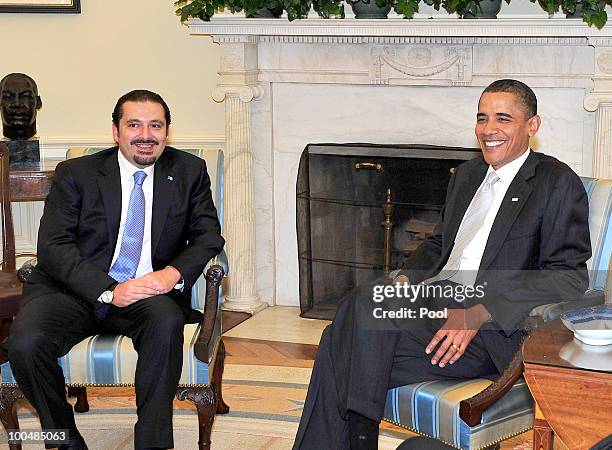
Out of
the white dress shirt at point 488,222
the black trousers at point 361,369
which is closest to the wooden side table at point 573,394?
the black trousers at point 361,369

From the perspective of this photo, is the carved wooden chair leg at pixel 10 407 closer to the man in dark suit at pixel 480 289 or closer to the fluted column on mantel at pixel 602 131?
the man in dark suit at pixel 480 289

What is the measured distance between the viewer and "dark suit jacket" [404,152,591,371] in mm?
3182

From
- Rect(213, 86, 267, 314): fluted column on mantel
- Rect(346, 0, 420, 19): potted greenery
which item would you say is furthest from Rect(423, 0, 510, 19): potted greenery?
Rect(213, 86, 267, 314): fluted column on mantel

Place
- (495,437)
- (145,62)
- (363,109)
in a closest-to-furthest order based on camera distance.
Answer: (495,437), (363,109), (145,62)

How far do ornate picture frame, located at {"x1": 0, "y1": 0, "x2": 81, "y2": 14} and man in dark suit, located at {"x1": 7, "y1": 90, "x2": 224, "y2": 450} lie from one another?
220cm

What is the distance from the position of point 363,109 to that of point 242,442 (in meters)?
2.18

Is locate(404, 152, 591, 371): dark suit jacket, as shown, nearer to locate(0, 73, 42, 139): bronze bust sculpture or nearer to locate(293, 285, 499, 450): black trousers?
locate(293, 285, 499, 450): black trousers

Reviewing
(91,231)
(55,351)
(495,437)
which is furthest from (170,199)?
(495,437)

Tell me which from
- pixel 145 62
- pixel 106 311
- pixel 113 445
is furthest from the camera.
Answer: pixel 145 62

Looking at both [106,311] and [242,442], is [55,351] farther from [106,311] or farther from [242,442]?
[242,442]

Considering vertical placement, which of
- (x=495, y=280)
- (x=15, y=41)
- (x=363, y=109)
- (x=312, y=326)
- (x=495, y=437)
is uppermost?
(x=15, y=41)

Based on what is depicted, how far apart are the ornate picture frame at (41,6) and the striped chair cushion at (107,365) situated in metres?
2.85

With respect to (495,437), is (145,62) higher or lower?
higher

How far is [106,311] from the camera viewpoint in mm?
3625
